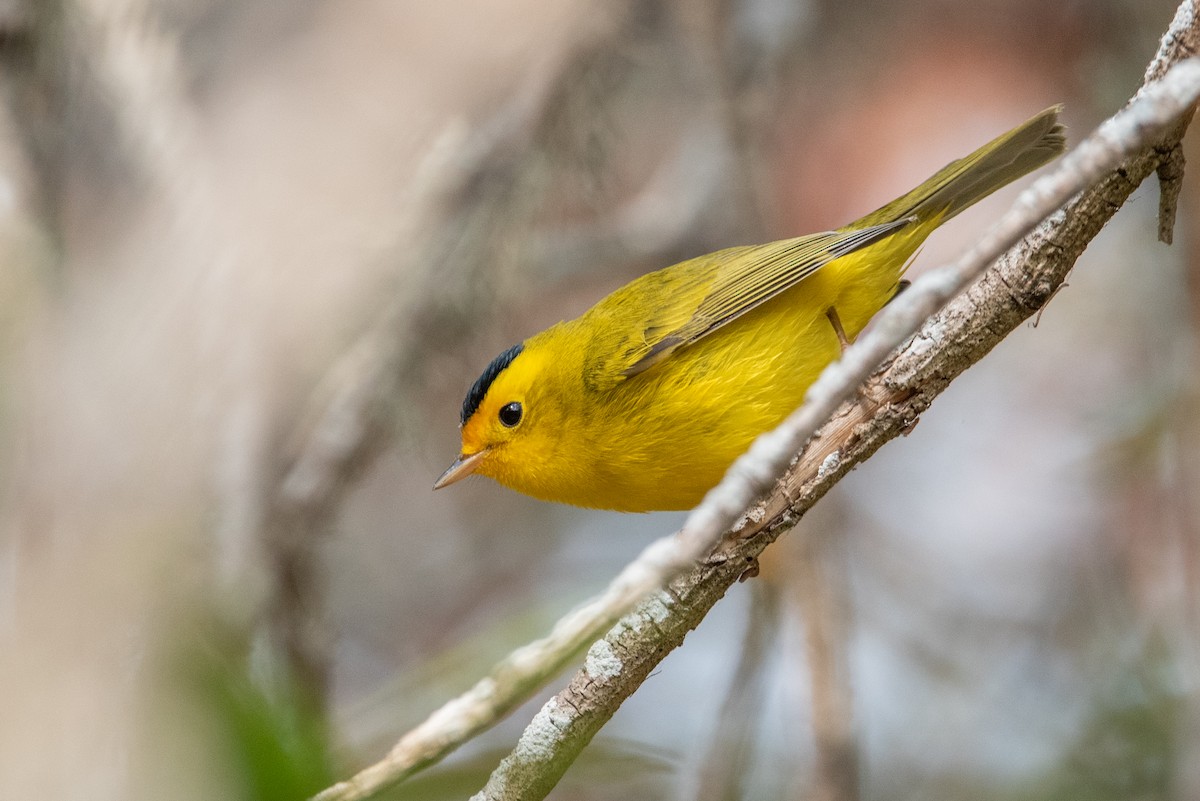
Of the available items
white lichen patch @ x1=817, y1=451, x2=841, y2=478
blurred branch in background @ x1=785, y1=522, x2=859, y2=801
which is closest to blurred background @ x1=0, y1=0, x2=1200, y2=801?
blurred branch in background @ x1=785, y1=522, x2=859, y2=801

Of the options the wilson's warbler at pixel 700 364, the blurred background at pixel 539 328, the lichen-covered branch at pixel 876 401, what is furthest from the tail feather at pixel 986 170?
the blurred background at pixel 539 328

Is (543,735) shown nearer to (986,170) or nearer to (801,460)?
(801,460)

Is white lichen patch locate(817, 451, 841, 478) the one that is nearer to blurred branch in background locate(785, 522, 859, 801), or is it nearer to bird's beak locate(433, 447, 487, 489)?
bird's beak locate(433, 447, 487, 489)

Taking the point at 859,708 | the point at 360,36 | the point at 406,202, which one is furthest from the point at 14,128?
the point at 859,708

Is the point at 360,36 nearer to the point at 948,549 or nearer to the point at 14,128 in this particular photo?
the point at 14,128

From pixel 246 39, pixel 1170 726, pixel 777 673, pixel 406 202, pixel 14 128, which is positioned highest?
pixel 246 39

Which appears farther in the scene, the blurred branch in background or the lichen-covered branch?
the blurred branch in background

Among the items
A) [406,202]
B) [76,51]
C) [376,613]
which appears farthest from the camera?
[376,613]
